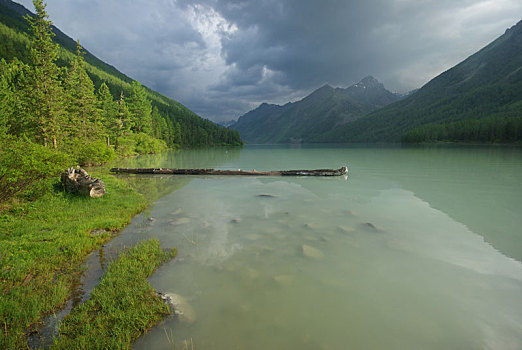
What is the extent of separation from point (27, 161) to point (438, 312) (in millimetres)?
15851

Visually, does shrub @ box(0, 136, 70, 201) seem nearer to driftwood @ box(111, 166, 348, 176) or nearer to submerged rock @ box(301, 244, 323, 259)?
submerged rock @ box(301, 244, 323, 259)

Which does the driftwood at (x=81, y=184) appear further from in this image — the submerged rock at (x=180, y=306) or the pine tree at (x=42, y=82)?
the pine tree at (x=42, y=82)

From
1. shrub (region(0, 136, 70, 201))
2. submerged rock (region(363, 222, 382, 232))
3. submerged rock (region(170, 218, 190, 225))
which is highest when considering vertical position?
shrub (region(0, 136, 70, 201))

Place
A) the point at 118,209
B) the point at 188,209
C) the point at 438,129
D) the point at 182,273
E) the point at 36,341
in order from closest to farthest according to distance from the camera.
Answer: the point at 36,341, the point at 182,273, the point at 118,209, the point at 188,209, the point at 438,129

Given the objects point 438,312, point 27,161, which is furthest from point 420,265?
point 27,161

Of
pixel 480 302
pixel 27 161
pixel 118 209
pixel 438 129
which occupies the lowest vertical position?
pixel 480 302

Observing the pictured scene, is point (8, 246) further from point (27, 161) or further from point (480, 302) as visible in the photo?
point (480, 302)

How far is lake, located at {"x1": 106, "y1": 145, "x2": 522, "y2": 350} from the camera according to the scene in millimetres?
4316

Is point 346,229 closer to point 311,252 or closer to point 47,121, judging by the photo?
Answer: point 311,252

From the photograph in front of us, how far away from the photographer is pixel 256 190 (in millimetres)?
17625

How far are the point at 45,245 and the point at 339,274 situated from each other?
8911 mm

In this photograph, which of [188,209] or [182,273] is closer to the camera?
[182,273]

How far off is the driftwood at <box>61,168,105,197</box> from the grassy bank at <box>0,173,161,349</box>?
1.39 feet

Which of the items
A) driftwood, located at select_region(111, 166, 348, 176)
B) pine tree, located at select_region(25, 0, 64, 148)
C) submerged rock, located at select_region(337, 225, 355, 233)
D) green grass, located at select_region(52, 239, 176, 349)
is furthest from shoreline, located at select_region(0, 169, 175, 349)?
pine tree, located at select_region(25, 0, 64, 148)
